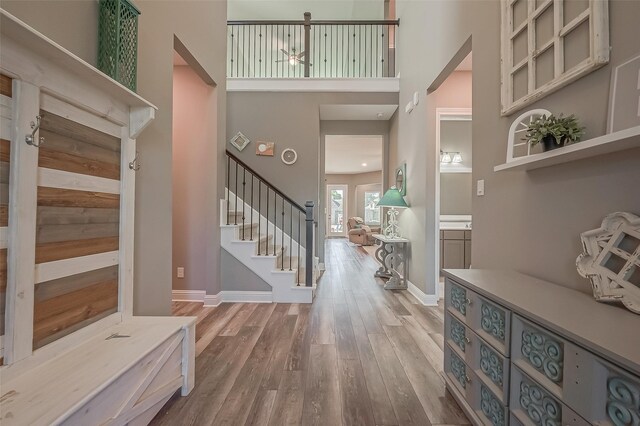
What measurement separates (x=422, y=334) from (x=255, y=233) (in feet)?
8.45

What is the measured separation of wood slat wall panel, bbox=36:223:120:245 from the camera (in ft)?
3.83

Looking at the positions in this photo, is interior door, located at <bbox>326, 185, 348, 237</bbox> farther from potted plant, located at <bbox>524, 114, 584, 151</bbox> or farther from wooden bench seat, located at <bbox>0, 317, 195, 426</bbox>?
potted plant, located at <bbox>524, 114, 584, 151</bbox>

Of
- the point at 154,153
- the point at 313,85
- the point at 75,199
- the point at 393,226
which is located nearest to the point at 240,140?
the point at 313,85

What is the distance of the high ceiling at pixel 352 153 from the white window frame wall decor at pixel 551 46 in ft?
13.8

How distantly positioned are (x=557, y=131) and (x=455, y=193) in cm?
361

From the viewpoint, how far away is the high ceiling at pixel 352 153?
693 centimetres

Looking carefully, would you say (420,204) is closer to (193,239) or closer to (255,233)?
(255,233)

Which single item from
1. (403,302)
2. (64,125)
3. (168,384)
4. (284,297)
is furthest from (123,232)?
(403,302)

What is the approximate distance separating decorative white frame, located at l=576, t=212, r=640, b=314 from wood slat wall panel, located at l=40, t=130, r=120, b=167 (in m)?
2.36

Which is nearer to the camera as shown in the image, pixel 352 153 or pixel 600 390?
pixel 600 390

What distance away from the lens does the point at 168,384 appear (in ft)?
4.96

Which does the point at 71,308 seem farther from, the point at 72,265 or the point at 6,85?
the point at 6,85

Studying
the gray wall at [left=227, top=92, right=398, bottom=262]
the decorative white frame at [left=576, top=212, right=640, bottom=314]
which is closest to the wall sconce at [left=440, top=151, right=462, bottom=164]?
the gray wall at [left=227, top=92, right=398, bottom=262]

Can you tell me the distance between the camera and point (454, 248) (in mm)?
4273
